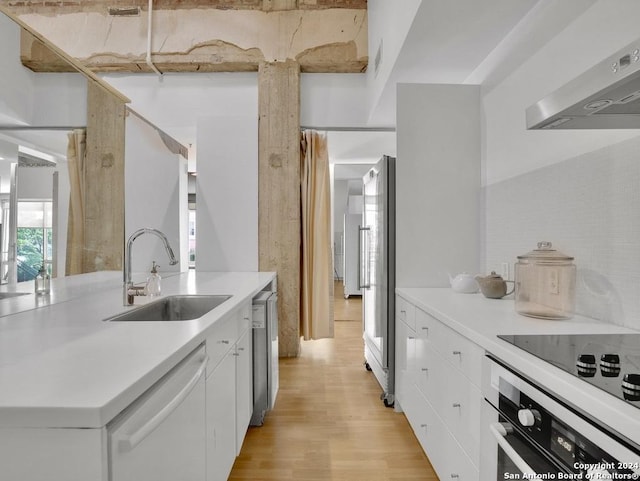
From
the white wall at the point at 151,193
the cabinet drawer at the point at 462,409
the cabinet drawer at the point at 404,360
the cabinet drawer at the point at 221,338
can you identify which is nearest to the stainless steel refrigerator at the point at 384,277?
the cabinet drawer at the point at 404,360

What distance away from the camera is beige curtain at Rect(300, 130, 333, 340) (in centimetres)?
357

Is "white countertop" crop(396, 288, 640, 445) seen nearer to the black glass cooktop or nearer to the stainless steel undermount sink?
the black glass cooktop

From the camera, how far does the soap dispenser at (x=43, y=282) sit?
1486 millimetres

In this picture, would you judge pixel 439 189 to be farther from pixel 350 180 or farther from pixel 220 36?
pixel 350 180

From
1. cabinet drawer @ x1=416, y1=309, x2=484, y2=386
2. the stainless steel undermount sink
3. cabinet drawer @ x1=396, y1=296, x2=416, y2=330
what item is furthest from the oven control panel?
the stainless steel undermount sink

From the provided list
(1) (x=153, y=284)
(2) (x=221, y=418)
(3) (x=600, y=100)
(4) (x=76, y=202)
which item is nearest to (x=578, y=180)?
(3) (x=600, y=100)

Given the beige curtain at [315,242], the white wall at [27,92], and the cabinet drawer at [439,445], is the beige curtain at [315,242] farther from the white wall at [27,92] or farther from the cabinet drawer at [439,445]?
the white wall at [27,92]

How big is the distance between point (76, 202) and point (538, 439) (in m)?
1.92

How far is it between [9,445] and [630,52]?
54.7 inches

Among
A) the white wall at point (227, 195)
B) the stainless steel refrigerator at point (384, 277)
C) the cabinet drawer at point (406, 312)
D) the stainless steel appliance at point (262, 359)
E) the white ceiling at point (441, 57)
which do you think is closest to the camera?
the white ceiling at point (441, 57)

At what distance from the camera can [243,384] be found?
5.98 ft

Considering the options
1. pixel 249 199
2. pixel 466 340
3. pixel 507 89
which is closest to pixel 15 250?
pixel 466 340

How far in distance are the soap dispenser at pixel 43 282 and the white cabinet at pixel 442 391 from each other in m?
1.66

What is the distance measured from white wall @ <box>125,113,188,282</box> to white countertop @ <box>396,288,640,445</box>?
1770 mm
